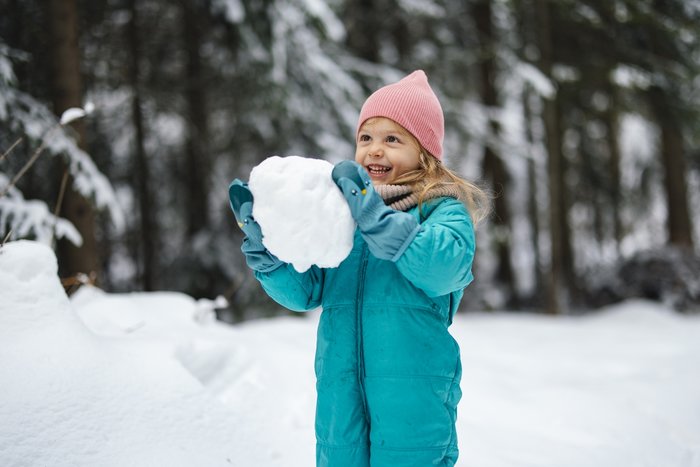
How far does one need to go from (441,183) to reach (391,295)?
404mm

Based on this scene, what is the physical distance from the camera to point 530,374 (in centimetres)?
507

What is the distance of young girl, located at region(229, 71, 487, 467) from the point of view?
1.59m

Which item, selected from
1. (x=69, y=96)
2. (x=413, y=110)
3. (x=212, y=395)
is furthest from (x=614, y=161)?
(x=413, y=110)

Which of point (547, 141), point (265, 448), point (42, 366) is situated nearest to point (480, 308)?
point (547, 141)

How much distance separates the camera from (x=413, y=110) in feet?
6.17

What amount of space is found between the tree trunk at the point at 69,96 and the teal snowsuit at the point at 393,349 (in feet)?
12.5

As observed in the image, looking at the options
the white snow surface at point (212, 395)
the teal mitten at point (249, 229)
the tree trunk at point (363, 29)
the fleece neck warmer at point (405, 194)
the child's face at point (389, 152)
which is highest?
the tree trunk at point (363, 29)

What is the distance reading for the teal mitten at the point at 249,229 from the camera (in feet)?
5.55

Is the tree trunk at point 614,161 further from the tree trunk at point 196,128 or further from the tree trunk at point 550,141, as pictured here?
the tree trunk at point 196,128

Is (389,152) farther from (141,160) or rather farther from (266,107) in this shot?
(141,160)

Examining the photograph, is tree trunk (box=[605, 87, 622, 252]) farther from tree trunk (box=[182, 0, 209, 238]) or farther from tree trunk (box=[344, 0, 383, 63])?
tree trunk (box=[182, 0, 209, 238])

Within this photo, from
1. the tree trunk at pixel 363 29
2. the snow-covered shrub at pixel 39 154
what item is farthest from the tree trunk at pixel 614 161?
the snow-covered shrub at pixel 39 154

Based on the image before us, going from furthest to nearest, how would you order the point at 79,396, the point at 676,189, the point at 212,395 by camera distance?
the point at 676,189 → the point at 212,395 → the point at 79,396

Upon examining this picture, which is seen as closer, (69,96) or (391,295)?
(391,295)
